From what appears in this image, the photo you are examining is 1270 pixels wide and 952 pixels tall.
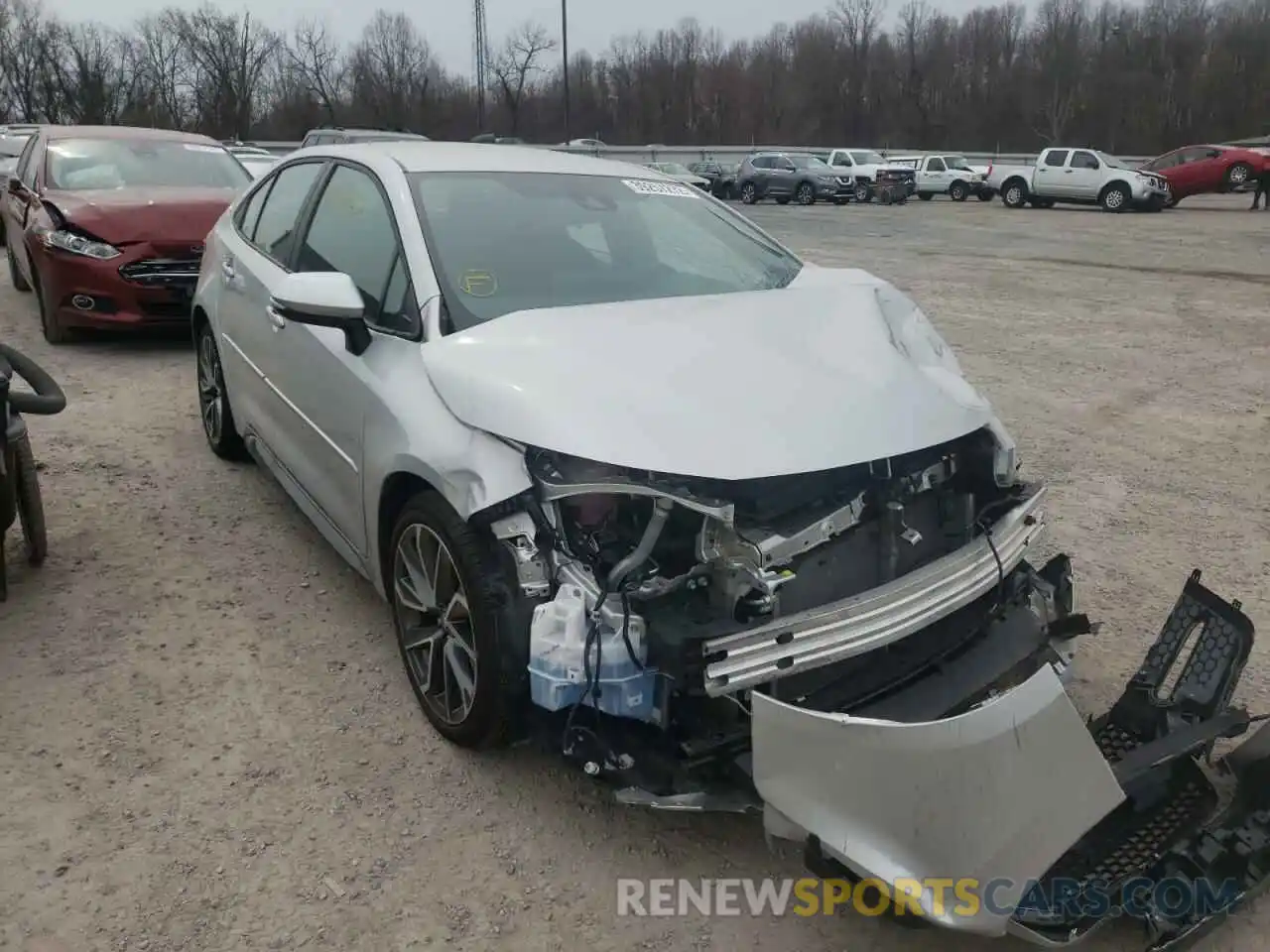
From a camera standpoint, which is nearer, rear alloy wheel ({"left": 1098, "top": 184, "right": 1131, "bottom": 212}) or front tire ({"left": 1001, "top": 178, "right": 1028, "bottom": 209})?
rear alloy wheel ({"left": 1098, "top": 184, "right": 1131, "bottom": 212})

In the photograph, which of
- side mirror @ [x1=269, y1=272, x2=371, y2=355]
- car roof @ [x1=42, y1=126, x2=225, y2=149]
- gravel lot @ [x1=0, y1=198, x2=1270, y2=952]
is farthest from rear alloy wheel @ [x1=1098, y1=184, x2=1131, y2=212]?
side mirror @ [x1=269, y1=272, x2=371, y2=355]

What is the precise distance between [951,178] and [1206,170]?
8440 millimetres

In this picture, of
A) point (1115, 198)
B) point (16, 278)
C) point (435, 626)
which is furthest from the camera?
point (1115, 198)

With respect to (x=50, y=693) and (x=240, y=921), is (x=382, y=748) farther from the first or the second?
(x=50, y=693)

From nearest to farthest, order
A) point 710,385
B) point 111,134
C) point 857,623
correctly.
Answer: point 857,623
point 710,385
point 111,134

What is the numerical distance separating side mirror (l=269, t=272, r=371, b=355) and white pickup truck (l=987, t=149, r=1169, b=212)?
28.4m

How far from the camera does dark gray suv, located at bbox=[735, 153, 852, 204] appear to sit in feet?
105

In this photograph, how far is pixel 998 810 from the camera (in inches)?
79.3

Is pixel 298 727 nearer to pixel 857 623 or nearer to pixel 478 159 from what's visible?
pixel 857 623

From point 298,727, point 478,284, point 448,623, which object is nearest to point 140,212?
point 478,284

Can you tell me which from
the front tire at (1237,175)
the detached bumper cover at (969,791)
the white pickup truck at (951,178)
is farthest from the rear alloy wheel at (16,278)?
the white pickup truck at (951,178)

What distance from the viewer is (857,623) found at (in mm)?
2412

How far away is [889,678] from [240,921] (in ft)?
5.56

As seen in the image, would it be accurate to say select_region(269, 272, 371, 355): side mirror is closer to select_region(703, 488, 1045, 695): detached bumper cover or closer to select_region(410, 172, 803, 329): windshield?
select_region(410, 172, 803, 329): windshield
